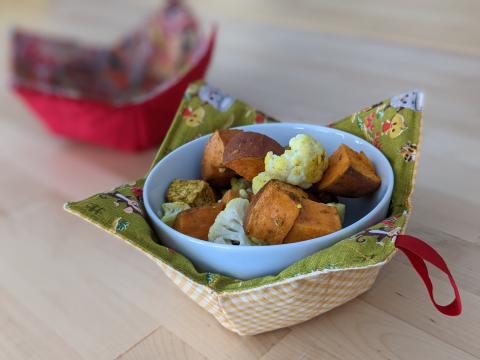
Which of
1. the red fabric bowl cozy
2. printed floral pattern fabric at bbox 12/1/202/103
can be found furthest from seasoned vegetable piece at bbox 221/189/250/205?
printed floral pattern fabric at bbox 12/1/202/103

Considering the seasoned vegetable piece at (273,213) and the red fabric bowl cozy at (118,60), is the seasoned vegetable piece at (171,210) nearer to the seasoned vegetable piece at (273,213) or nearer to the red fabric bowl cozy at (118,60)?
the seasoned vegetable piece at (273,213)

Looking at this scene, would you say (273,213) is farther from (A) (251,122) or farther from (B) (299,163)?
(A) (251,122)

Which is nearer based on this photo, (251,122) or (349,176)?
(349,176)

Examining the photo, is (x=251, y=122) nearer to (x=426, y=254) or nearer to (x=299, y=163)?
(x=299, y=163)

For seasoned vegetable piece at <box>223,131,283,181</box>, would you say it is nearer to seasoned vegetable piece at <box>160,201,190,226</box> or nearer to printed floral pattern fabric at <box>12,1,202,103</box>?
seasoned vegetable piece at <box>160,201,190,226</box>

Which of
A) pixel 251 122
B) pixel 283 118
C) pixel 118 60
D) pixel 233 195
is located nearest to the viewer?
pixel 233 195

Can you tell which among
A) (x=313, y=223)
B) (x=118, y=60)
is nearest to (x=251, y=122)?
(x=313, y=223)

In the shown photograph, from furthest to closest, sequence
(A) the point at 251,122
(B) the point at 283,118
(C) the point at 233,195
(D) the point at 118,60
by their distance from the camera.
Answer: (D) the point at 118,60, (B) the point at 283,118, (A) the point at 251,122, (C) the point at 233,195

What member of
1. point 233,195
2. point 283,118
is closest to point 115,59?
point 283,118
